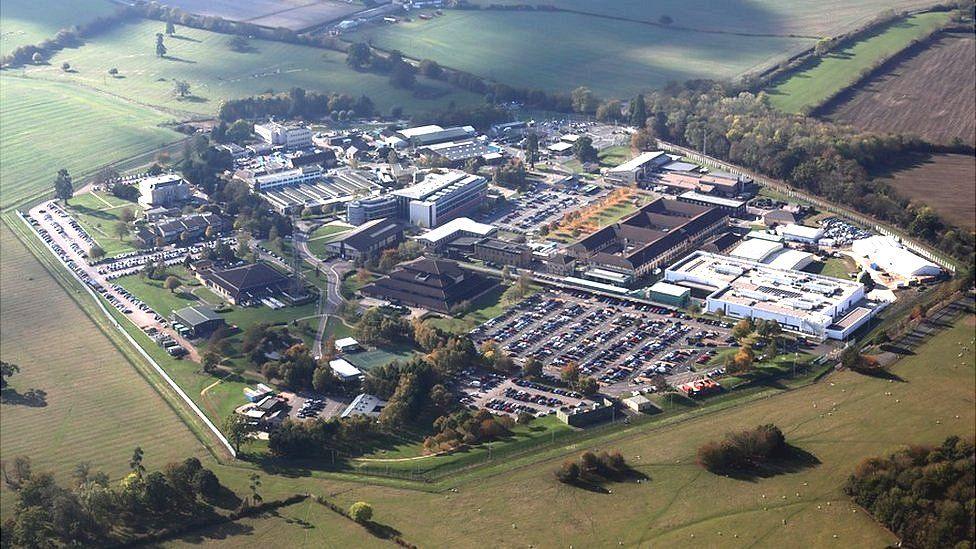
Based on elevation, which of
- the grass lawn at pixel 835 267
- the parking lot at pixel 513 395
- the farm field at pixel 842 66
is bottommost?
the parking lot at pixel 513 395

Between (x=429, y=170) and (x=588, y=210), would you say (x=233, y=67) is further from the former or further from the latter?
(x=588, y=210)

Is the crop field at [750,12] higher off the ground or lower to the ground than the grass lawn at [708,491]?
higher

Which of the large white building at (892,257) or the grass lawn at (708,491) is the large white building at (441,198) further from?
the grass lawn at (708,491)

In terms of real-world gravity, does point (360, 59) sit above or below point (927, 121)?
below

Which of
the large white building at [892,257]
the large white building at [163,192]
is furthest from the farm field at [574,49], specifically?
the large white building at [892,257]

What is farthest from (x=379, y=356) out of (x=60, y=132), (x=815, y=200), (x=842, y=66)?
(x=842, y=66)

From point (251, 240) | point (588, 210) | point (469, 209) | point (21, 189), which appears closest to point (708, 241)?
point (588, 210)
